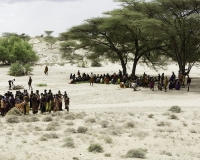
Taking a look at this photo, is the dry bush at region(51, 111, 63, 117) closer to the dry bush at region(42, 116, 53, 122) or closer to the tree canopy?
the dry bush at region(42, 116, 53, 122)

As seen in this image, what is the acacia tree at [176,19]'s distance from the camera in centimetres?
2873

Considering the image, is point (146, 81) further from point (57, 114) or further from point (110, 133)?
point (110, 133)

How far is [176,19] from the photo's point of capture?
31.5m

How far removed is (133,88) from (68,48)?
45.7 feet

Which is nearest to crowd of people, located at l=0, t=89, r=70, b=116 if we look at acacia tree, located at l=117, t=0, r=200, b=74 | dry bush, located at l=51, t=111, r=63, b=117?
dry bush, located at l=51, t=111, r=63, b=117

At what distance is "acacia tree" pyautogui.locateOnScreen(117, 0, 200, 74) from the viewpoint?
1131 inches

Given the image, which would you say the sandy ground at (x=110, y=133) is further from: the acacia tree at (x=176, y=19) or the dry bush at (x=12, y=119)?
the acacia tree at (x=176, y=19)

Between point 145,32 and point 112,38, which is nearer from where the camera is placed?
point 145,32

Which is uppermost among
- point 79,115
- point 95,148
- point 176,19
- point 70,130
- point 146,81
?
point 176,19

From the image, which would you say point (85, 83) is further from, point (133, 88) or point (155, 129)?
point (155, 129)

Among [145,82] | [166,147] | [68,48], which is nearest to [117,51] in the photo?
[68,48]

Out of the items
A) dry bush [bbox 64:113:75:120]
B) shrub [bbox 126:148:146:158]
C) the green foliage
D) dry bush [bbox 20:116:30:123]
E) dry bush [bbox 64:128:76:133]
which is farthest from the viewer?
the green foliage

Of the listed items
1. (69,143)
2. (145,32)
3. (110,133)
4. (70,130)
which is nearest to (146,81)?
(145,32)

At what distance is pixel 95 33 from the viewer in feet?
122
